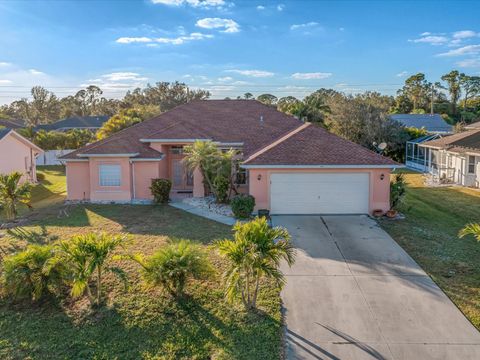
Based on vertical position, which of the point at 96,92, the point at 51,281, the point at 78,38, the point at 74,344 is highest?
the point at 96,92

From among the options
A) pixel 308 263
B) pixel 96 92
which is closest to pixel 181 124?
pixel 308 263

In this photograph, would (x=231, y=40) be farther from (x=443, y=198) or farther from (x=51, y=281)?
(x=51, y=281)

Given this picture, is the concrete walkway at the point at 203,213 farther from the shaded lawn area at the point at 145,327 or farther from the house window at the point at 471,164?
the house window at the point at 471,164

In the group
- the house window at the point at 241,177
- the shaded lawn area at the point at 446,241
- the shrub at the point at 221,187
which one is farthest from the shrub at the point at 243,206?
the shaded lawn area at the point at 446,241

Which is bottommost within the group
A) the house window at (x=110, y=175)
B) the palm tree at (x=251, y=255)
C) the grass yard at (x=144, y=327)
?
the grass yard at (x=144, y=327)

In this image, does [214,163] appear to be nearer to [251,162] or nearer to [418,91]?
[251,162]

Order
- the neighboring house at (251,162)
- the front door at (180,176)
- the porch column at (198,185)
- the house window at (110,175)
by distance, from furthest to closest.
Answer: the front door at (180,176)
the porch column at (198,185)
the house window at (110,175)
the neighboring house at (251,162)

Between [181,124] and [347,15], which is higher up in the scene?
[347,15]

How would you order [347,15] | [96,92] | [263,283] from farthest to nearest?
A: [96,92] → [347,15] → [263,283]
